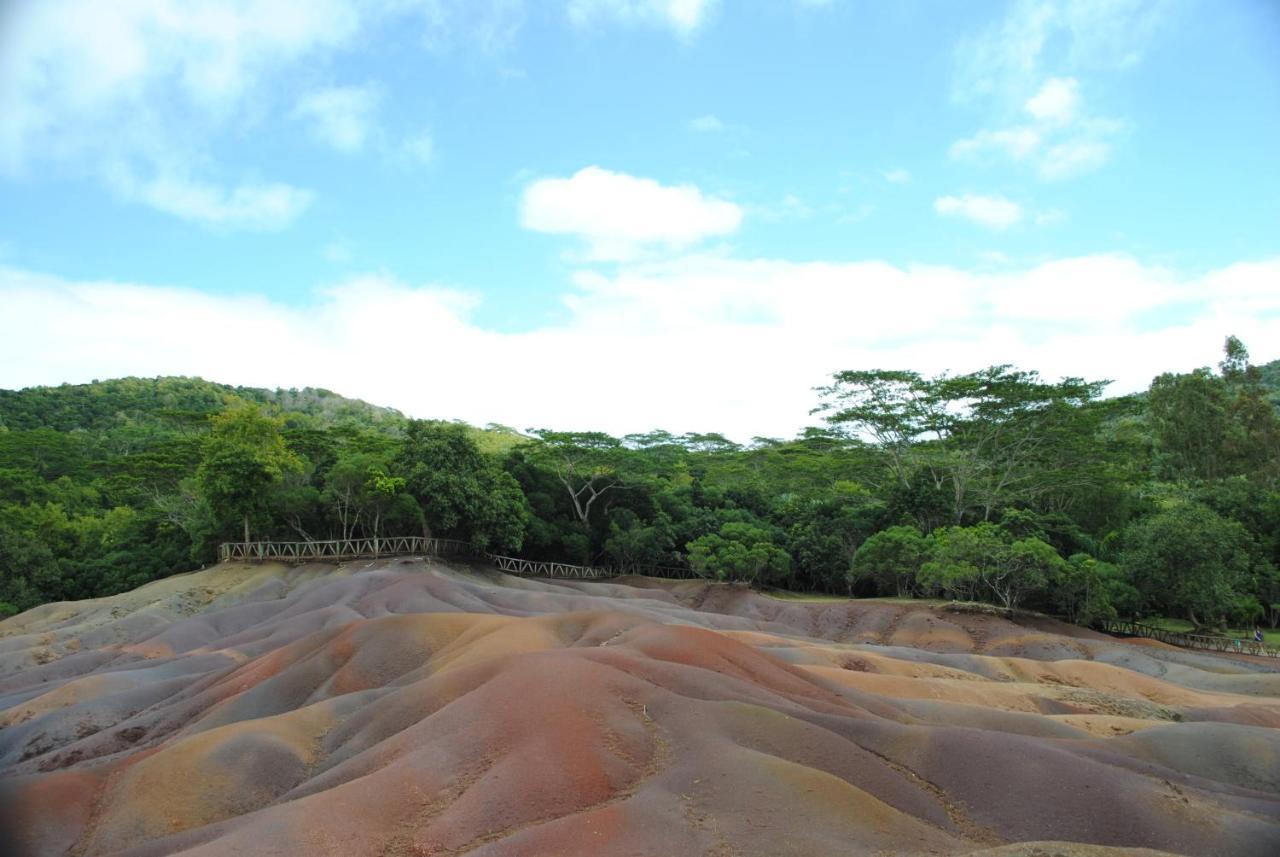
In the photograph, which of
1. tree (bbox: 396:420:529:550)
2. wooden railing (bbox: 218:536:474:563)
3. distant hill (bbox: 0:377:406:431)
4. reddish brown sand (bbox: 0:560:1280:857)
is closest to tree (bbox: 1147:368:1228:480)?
reddish brown sand (bbox: 0:560:1280:857)

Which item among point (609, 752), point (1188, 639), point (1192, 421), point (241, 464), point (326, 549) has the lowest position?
point (1188, 639)

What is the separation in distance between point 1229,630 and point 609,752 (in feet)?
163

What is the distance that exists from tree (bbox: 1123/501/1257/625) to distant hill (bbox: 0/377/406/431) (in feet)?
262

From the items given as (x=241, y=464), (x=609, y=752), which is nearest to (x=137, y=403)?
→ (x=241, y=464)

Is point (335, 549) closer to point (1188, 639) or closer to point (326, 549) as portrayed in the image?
point (326, 549)

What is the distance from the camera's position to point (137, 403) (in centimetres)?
11512

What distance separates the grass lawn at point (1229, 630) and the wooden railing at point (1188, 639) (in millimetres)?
1052

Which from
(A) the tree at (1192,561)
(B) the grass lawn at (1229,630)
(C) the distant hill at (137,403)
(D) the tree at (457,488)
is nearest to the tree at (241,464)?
(D) the tree at (457,488)

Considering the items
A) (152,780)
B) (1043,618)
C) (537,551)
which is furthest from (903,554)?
(152,780)

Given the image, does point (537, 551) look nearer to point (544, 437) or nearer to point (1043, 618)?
point (544, 437)

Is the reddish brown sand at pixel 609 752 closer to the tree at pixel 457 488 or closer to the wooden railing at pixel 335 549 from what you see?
the wooden railing at pixel 335 549

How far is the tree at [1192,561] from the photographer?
4516 centimetres

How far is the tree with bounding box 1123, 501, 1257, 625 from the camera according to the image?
45.2m

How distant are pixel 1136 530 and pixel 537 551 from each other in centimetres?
4166
